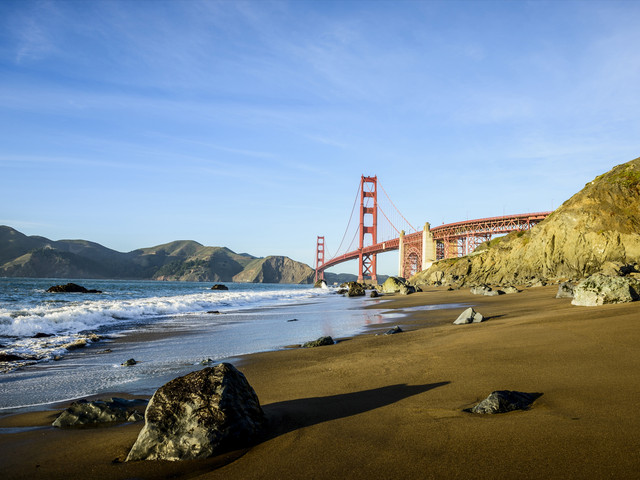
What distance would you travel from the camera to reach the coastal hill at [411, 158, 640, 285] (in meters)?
23.4

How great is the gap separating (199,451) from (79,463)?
818 mm

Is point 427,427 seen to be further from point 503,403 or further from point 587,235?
point 587,235

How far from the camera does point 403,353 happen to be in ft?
19.4

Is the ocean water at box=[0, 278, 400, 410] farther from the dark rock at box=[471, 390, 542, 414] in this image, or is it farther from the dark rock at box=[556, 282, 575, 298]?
the dark rock at box=[556, 282, 575, 298]

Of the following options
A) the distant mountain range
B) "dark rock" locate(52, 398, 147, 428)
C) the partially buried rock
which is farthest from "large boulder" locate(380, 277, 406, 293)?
the distant mountain range

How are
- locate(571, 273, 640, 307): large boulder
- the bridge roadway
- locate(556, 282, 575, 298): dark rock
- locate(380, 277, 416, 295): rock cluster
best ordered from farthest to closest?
the bridge roadway, locate(380, 277, 416, 295): rock cluster, locate(556, 282, 575, 298): dark rock, locate(571, 273, 640, 307): large boulder

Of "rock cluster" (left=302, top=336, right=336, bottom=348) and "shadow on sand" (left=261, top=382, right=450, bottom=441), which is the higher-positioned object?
"shadow on sand" (left=261, top=382, right=450, bottom=441)

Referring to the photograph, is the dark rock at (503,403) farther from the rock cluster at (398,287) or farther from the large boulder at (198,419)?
the rock cluster at (398,287)

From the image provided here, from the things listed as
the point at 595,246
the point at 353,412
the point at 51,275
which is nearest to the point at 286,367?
the point at 353,412

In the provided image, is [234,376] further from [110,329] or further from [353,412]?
[110,329]

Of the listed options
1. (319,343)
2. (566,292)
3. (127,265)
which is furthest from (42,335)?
(127,265)

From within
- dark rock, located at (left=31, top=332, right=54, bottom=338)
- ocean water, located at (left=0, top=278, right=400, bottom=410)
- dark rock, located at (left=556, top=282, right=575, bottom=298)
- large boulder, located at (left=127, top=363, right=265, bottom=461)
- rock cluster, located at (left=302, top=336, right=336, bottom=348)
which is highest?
dark rock, located at (left=556, top=282, right=575, bottom=298)

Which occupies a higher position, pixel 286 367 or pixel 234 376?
pixel 234 376

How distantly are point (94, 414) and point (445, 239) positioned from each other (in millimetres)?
68858
